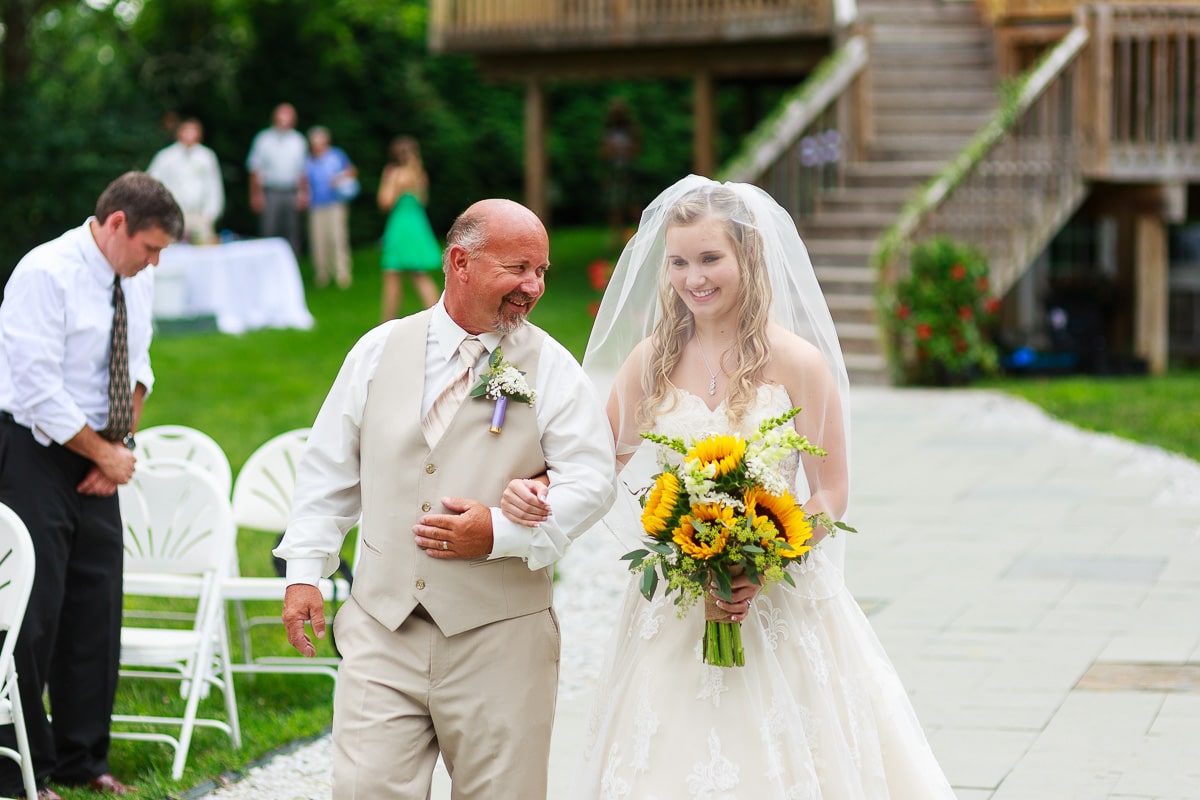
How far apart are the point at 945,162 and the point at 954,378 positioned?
3414mm

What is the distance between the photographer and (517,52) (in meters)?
21.2

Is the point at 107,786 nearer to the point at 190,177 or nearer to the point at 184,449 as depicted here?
the point at 184,449

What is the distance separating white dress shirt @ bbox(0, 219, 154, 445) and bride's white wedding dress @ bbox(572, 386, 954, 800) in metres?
1.94

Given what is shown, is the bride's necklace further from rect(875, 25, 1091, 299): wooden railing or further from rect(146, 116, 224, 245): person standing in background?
rect(146, 116, 224, 245): person standing in background

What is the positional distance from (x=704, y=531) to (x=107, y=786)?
2.41m

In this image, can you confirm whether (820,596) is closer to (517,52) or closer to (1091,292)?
(1091,292)

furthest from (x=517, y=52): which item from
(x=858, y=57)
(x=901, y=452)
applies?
(x=901, y=452)

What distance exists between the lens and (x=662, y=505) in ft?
12.2

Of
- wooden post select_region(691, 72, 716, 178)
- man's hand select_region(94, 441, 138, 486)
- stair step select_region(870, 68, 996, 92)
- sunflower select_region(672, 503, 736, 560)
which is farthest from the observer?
wooden post select_region(691, 72, 716, 178)

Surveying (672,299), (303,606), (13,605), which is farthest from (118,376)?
(672,299)

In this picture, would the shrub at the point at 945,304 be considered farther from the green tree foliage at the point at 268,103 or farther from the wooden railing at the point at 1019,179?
the green tree foliage at the point at 268,103

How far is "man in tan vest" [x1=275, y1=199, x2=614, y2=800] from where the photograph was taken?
357cm

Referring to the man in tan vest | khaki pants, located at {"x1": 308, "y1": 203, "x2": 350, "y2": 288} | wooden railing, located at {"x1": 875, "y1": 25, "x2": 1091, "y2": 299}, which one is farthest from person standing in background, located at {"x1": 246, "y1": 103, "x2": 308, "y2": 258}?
the man in tan vest

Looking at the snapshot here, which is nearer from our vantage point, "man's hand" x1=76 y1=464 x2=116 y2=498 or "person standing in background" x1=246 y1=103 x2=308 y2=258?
"man's hand" x1=76 y1=464 x2=116 y2=498
